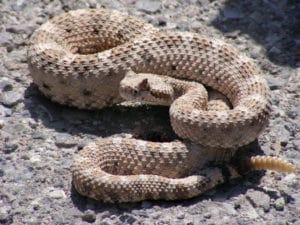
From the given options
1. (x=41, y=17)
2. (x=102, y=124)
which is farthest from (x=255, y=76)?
(x=41, y=17)

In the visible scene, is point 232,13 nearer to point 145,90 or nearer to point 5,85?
point 145,90

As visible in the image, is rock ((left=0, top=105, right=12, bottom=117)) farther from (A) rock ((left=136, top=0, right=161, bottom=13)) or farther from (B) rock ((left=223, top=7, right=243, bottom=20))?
(B) rock ((left=223, top=7, right=243, bottom=20))

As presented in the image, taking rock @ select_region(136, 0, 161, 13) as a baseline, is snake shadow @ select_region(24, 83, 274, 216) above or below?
below

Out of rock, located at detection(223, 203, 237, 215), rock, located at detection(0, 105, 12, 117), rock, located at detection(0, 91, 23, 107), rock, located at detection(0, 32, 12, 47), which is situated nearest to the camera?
rock, located at detection(223, 203, 237, 215)

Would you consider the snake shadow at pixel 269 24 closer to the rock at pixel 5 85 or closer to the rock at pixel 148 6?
the rock at pixel 148 6

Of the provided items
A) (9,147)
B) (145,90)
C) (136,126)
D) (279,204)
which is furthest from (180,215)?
(9,147)

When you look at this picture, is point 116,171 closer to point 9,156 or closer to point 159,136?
point 159,136

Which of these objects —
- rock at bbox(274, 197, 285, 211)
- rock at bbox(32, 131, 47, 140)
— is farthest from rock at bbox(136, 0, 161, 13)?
rock at bbox(274, 197, 285, 211)
